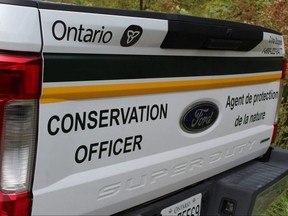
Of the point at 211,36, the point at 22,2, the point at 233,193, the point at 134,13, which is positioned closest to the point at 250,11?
the point at 233,193

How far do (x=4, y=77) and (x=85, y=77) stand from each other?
0.32m

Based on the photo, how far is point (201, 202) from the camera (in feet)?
8.73

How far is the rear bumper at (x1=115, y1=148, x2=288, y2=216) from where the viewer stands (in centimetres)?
249

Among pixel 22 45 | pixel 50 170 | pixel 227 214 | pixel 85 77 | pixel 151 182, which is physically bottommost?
pixel 227 214

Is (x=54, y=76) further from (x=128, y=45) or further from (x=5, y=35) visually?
(x=128, y=45)

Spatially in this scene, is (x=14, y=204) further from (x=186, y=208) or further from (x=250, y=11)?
(x=250, y=11)

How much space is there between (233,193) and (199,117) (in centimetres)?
52

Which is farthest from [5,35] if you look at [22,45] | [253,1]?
[253,1]

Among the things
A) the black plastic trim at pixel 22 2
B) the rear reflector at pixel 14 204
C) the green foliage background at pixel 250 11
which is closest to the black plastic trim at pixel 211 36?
the black plastic trim at pixel 22 2

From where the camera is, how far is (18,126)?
1733 mm

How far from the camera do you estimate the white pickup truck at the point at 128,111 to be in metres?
1.71

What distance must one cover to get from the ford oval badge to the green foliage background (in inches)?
40.2

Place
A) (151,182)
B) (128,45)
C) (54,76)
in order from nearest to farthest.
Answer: (54,76) → (128,45) → (151,182)

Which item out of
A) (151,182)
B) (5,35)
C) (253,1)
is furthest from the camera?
(253,1)
